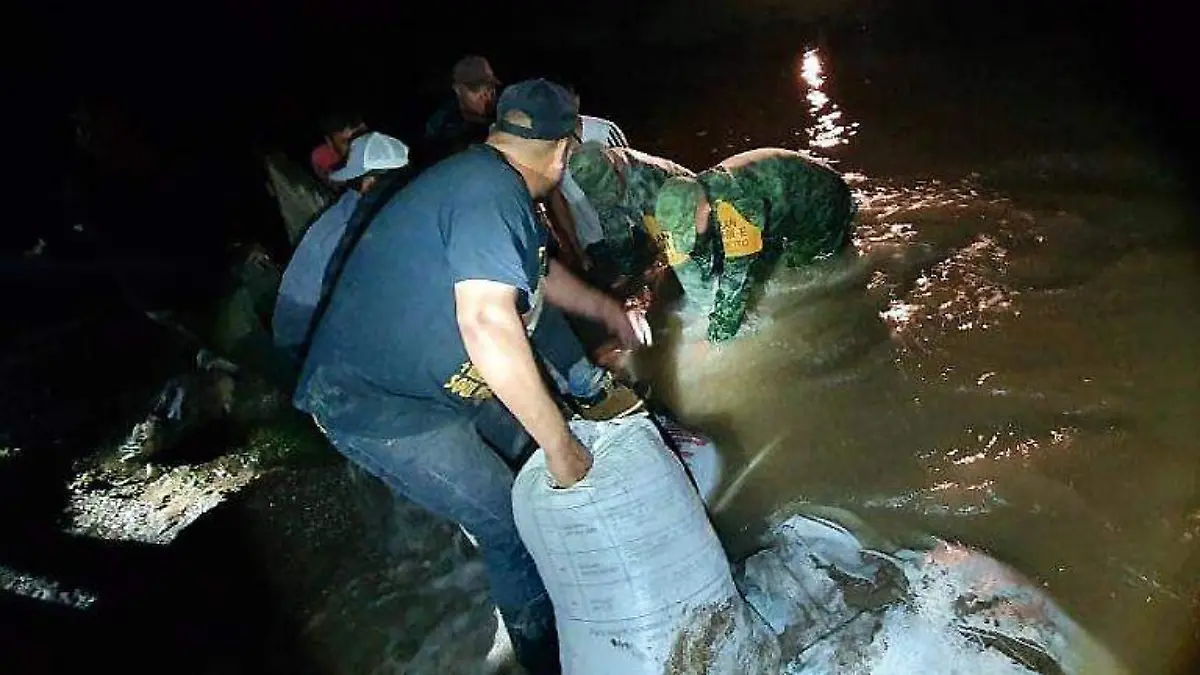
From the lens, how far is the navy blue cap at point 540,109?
1.99 m

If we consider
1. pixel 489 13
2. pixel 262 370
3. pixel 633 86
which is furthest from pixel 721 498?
pixel 489 13

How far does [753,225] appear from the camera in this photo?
3555mm

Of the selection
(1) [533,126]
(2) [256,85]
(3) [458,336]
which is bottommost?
(2) [256,85]

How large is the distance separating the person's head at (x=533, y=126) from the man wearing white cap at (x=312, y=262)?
111 cm

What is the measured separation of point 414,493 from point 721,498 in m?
1.12

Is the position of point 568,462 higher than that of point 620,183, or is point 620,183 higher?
point 568,462

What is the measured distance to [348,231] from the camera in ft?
9.59

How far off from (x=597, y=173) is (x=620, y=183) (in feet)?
0.39

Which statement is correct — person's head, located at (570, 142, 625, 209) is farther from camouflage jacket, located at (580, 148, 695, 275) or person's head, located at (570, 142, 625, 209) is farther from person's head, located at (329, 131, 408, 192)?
person's head, located at (329, 131, 408, 192)

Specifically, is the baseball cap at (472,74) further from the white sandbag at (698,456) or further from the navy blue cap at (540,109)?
the navy blue cap at (540,109)

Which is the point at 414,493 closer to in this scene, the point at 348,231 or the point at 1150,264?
the point at 348,231

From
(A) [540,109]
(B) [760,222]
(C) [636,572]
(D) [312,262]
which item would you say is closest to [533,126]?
(A) [540,109]

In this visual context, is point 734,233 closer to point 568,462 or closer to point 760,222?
point 760,222

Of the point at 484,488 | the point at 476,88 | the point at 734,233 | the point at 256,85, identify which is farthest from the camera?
the point at 256,85
